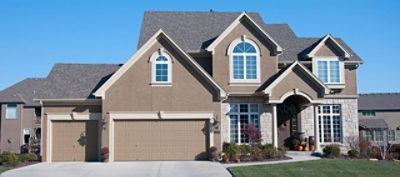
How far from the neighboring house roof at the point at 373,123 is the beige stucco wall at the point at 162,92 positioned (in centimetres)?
3333

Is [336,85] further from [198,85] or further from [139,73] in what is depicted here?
[139,73]

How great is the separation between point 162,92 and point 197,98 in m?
1.95

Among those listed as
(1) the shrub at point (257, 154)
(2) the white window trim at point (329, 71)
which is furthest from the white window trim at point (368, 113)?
(1) the shrub at point (257, 154)

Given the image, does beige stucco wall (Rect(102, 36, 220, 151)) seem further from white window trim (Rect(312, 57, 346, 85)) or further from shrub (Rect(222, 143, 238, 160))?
white window trim (Rect(312, 57, 346, 85))

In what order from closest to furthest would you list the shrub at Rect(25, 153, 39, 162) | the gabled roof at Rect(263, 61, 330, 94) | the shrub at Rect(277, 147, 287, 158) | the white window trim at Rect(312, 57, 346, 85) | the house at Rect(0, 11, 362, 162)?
the shrub at Rect(277, 147, 287, 158) → the shrub at Rect(25, 153, 39, 162) → the house at Rect(0, 11, 362, 162) → the gabled roof at Rect(263, 61, 330, 94) → the white window trim at Rect(312, 57, 346, 85)

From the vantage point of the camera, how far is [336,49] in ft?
93.5

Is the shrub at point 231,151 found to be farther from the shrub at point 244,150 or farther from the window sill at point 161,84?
the window sill at point 161,84

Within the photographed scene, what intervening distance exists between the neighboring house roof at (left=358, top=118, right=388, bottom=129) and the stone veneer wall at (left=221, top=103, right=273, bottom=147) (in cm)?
2917

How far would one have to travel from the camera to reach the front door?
28453mm

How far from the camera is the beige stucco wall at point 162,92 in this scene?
24.5 meters

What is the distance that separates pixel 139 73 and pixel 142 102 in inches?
63.1

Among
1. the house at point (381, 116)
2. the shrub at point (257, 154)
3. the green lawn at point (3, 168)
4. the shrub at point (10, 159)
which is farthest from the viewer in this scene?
the house at point (381, 116)

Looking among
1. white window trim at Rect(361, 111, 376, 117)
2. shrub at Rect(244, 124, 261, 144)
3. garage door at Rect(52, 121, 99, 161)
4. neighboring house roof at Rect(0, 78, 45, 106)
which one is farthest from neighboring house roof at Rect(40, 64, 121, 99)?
white window trim at Rect(361, 111, 376, 117)

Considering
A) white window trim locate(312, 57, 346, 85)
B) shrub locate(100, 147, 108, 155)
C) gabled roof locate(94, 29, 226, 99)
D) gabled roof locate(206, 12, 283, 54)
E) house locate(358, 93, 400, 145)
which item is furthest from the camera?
house locate(358, 93, 400, 145)
